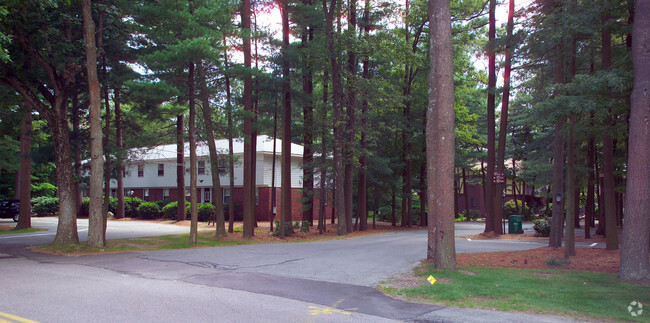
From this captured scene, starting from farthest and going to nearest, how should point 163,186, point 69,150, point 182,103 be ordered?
point 163,186
point 182,103
point 69,150

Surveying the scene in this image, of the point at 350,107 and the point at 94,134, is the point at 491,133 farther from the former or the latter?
the point at 94,134

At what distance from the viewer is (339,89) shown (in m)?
22.5

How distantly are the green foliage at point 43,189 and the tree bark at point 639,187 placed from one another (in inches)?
1991

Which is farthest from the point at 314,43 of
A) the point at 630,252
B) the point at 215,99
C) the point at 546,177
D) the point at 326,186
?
the point at 546,177

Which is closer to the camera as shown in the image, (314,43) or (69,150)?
(69,150)

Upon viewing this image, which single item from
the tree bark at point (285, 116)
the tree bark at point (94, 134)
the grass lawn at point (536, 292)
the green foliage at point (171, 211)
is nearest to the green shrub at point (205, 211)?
the green foliage at point (171, 211)

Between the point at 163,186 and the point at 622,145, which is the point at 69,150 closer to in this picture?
the point at 622,145

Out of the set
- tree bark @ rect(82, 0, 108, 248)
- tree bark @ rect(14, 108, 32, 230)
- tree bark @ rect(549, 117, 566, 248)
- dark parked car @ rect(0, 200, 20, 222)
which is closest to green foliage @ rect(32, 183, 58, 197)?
dark parked car @ rect(0, 200, 20, 222)

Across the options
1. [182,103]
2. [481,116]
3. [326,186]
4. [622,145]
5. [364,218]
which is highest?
[481,116]

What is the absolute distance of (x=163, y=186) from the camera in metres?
42.2

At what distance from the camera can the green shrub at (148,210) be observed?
37.4m

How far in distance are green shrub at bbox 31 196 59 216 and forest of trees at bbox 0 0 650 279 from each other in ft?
44.6

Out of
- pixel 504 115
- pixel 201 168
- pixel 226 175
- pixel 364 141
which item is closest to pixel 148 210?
pixel 201 168

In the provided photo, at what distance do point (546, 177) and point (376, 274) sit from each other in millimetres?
22934
